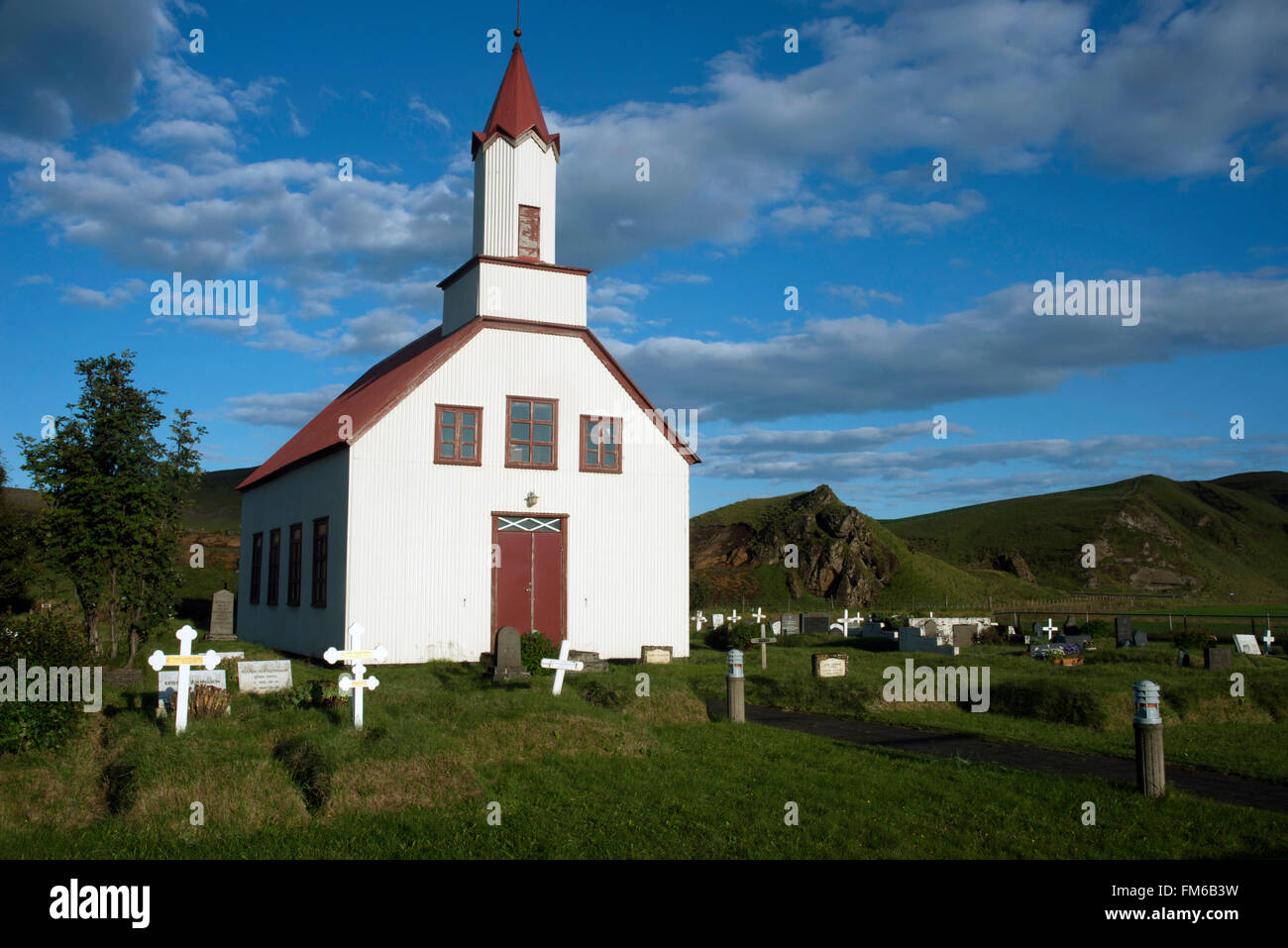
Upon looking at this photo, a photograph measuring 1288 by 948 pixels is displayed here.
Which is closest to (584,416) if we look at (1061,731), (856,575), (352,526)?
(352,526)

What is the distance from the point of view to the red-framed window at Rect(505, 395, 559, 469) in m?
23.9

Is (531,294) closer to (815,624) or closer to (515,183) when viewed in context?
(515,183)

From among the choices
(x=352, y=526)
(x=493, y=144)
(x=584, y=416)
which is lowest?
(x=352, y=526)

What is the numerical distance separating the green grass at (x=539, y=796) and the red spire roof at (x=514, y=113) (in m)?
17.1

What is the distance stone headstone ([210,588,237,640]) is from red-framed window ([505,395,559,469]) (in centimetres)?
1181

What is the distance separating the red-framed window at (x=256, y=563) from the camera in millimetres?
30531

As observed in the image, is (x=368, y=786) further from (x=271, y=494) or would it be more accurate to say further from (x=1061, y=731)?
(x=271, y=494)

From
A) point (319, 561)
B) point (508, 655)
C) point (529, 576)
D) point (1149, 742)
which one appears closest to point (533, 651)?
point (508, 655)

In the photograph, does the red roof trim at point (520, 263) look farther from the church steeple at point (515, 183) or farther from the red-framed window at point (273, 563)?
the red-framed window at point (273, 563)

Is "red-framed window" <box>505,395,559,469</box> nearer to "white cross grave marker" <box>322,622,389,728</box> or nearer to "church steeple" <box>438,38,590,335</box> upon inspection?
"church steeple" <box>438,38,590,335</box>
